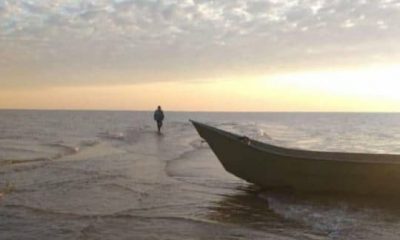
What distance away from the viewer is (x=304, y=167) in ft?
39.1

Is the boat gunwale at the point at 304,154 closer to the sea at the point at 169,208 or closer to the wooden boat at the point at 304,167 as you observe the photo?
the wooden boat at the point at 304,167

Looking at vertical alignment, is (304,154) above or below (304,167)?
above

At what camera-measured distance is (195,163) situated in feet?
61.3

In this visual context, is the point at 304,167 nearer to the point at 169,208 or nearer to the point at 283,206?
the point at 283,206

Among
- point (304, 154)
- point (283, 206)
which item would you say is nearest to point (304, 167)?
point (304, 154)

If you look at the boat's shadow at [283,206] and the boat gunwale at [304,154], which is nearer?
the boat's shadow at [283,206]

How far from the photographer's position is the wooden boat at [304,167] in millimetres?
11484

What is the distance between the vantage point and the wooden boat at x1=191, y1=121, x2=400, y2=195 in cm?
1148

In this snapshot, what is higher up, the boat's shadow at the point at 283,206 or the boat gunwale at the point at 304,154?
the boat gunwale at the point at 304,154

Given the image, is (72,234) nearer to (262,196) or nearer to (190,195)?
(190,195)

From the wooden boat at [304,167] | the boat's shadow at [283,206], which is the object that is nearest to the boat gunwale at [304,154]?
the wooden boat at [304,167]

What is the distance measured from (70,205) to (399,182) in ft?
23.6

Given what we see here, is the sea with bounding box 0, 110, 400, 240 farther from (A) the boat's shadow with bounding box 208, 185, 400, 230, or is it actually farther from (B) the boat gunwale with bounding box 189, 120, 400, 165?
(B) the boat gunwale with bounding box 189, 120, 400, 165

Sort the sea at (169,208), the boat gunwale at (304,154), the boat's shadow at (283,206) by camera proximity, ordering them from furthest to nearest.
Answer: the boat gunwale at (304,154), the boat's shadow at (283,206), the sea at (169,208)
